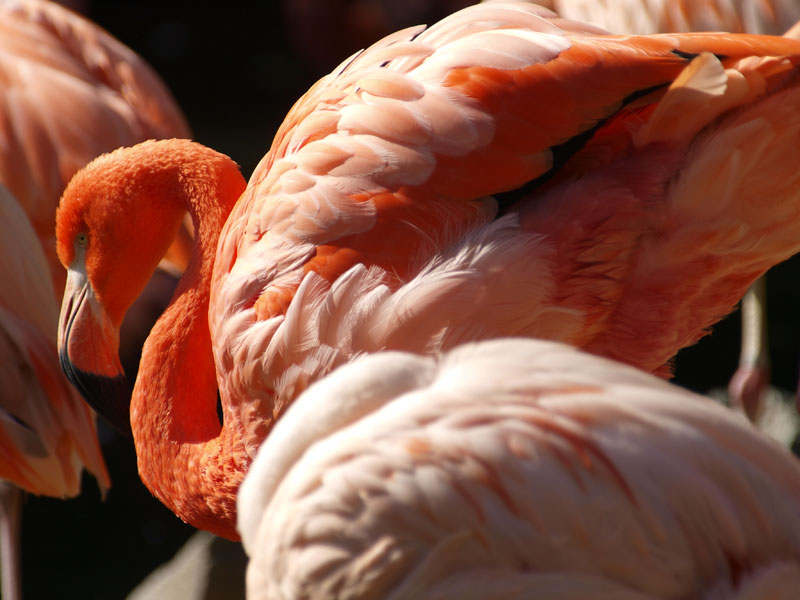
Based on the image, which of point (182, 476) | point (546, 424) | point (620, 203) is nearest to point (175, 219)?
point (182, 476)

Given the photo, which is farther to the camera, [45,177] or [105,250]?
[45,177]

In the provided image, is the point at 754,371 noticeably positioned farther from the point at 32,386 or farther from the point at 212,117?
the point at 212,117

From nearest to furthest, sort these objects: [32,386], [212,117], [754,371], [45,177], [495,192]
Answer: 1. [495,192]
2. [32,386]
3. [45,177]
4. [754,371]
5. [212,117]

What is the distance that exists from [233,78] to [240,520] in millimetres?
7318

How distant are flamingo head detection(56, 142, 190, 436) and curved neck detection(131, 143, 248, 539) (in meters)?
0.07

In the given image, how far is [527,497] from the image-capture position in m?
1.28

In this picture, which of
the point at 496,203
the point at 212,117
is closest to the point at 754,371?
the point at 496,203

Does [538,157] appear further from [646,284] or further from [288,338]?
[288,338]

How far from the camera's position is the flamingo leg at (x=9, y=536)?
2781 millimetres

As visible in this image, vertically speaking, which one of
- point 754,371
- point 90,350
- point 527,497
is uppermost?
point 527,497

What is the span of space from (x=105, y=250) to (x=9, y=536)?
1.01 meters

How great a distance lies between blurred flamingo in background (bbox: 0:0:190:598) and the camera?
2.51 metres

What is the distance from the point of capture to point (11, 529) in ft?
9.31

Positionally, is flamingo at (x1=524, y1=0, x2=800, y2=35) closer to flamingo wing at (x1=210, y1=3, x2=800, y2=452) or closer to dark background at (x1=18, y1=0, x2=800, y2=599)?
flamingo wing at (x1=210, y1=3, x2=800, y2=452)
